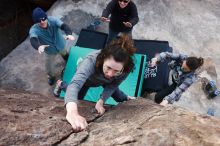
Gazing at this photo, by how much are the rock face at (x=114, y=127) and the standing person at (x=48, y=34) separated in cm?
187

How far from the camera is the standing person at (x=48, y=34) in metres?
5.49

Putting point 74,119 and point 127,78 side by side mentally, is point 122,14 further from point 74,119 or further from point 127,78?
point 74,119

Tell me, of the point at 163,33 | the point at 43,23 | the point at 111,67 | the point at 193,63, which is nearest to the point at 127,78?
the point at 163,33

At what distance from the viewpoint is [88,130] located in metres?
3.45

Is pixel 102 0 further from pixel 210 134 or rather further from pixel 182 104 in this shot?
pixel 210 134

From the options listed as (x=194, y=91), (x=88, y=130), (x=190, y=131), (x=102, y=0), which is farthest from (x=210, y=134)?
(x=102, y=0)

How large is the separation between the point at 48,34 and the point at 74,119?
9.43ft

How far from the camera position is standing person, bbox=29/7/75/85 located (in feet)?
18.0

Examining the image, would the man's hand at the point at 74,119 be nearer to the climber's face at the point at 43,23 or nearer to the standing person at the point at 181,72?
the standing person at the point at 181,72

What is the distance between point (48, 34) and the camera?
5941 millimetres

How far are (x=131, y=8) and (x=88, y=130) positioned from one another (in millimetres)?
3301

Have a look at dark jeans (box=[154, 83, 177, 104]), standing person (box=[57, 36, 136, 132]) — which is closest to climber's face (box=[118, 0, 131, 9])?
dark jeans (box=[154, 83, 177, 104])

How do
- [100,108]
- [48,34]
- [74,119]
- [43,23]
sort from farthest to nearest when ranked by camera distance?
[48,34]
[43,23]
[100,108]
[74,119]

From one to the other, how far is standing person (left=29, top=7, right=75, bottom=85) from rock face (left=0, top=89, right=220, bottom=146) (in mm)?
1867
